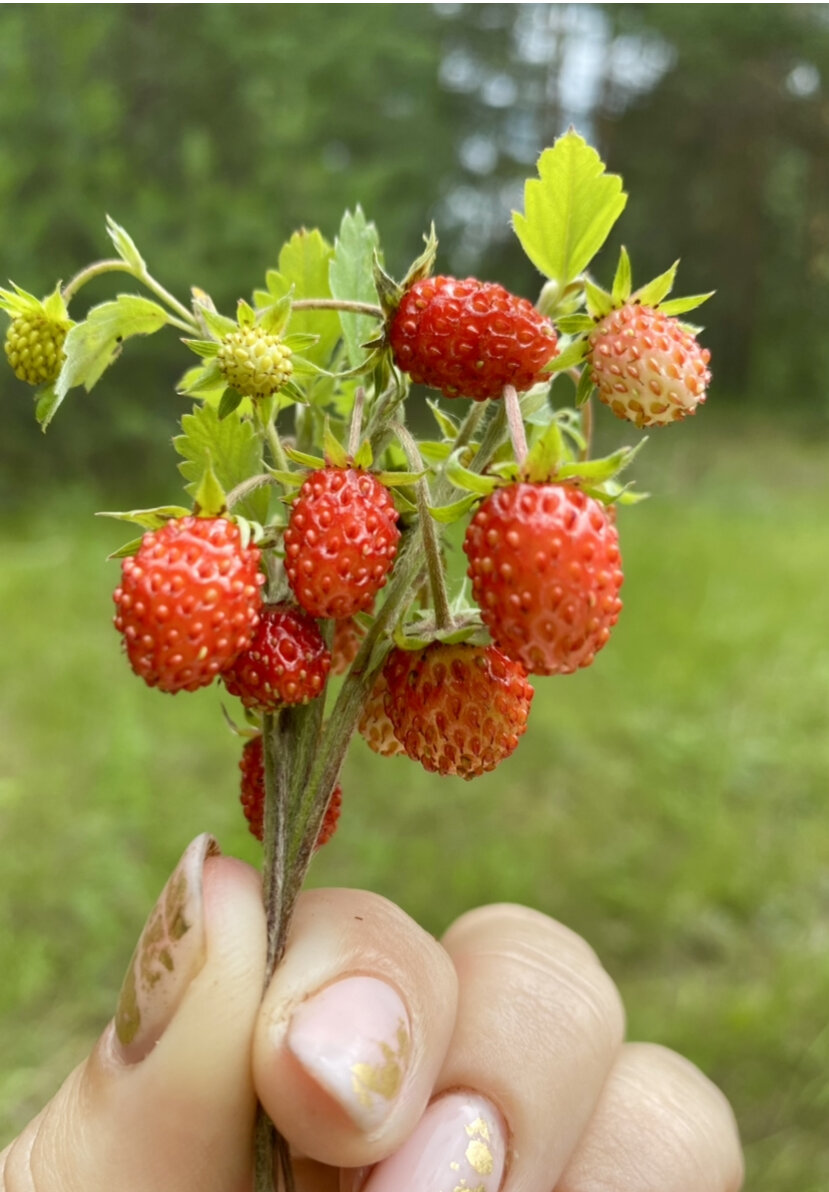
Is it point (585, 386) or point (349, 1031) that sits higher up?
point (585, 386)

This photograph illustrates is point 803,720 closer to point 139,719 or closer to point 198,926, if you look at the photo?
point 139,719

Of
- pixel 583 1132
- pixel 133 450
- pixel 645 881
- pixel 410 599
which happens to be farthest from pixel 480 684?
→ pixel 133 450

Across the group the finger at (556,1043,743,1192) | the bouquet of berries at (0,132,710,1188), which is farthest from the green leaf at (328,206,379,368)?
the finger at (556,1043,743,1192)

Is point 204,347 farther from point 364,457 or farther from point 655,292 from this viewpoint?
point 655,292

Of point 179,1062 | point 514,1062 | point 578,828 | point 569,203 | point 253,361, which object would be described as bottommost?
point 578,828

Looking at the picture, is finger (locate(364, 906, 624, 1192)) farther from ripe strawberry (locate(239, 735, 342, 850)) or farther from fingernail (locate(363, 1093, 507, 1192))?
ripe strawberry (locate(239, 735, 342, 850))

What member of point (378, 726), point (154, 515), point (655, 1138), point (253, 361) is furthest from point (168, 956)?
point (655, 1138)

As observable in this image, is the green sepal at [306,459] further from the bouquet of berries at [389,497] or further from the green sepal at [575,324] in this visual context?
the green sepal at [575,324]

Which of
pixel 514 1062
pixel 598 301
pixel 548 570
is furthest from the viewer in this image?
pixel 514 1062

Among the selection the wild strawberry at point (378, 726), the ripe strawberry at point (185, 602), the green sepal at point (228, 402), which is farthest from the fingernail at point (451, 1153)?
the green sepal at point (228, 402)
